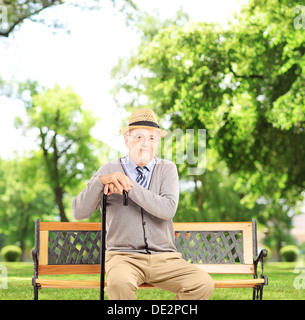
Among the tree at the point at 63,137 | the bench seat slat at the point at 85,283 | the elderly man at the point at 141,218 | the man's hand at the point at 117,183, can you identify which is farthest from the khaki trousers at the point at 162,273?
the tree at the point at 63,137

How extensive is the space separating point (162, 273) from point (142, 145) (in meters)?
0.91

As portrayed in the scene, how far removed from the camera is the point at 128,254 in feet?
10.8

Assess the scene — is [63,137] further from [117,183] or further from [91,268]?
[117,183]

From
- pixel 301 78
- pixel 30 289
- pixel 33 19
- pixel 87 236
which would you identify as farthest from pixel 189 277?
pixel 33 19

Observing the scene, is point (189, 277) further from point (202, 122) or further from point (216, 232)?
point (202, 122)

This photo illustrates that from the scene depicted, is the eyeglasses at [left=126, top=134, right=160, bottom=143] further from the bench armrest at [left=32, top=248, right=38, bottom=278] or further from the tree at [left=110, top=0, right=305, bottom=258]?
the tree at [left=110, top=0, right=305, bottom=258]

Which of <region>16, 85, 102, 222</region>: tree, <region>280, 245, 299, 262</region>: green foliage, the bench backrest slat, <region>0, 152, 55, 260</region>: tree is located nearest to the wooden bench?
the bench backrest slat

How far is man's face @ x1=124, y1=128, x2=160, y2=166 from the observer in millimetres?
3504

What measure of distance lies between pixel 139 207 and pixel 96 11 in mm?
14487

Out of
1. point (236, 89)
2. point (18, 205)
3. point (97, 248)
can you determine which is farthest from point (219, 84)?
point (18, 205)

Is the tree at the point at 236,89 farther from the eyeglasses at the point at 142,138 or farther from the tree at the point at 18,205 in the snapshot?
the tree at the point at 18,205

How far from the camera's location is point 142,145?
3508mm

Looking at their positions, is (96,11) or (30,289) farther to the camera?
(96,11)
